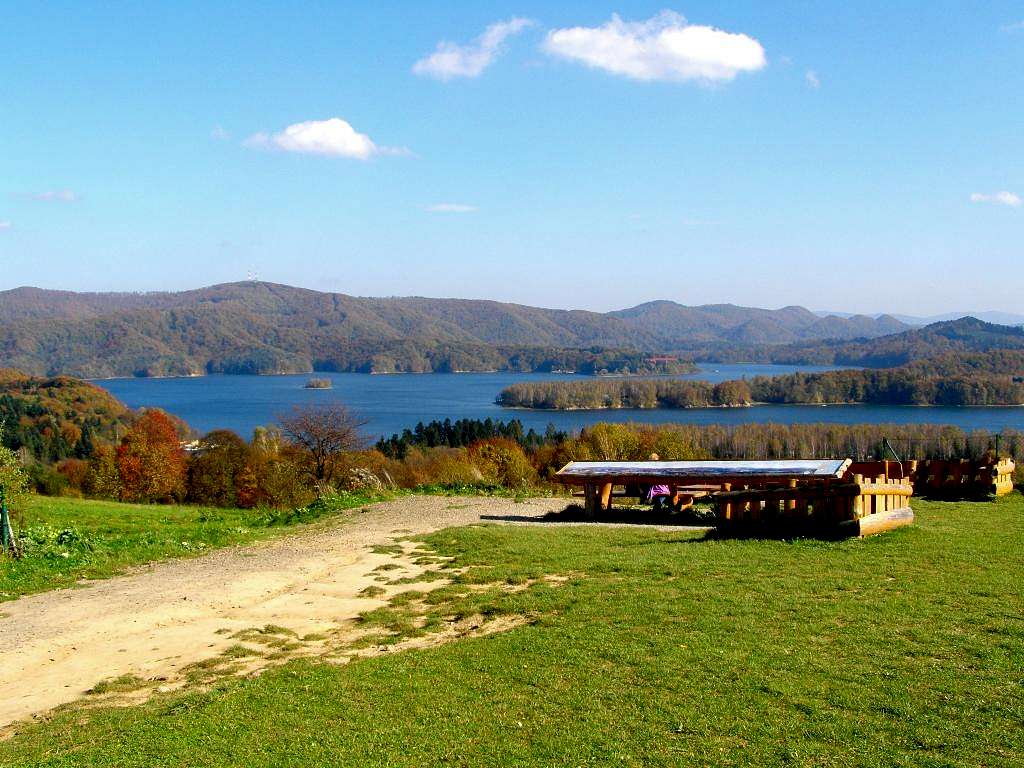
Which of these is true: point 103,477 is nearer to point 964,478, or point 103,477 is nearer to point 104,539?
point 104,539

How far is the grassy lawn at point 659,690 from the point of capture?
5.76 m

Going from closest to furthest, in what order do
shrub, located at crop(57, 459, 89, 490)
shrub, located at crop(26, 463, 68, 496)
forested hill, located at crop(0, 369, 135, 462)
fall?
1. shrub, located at crop(26, 463, 68, 496)
2. shrub, located at crop(57, 459, 89, 490)
3. forested hill, located at crop(0, 369, 135, 462)

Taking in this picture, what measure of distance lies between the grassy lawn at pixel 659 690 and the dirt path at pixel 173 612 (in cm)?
110

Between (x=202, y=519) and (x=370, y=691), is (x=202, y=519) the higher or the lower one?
the lower one

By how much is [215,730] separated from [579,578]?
18.5ft

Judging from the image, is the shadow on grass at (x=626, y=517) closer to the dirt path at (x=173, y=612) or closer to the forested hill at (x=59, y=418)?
the dirt path at (x=173, y=612)

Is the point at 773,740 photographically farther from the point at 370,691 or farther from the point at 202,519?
the point at 202,519

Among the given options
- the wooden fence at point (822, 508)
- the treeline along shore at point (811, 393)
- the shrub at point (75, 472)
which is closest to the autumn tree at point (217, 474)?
the shrub at point (75, 472)

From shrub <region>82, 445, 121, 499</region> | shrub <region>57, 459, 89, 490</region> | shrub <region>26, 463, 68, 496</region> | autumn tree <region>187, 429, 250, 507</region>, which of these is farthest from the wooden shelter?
shrub <region>57, 459, 89, 490</region>

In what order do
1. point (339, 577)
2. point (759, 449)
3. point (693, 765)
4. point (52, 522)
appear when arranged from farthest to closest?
point (759, 449)
point (52, 522)
point (339, 577)
point (693, 765)

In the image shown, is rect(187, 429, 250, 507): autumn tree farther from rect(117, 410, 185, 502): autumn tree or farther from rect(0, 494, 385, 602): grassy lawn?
rect(0, 494, 385, 602): grassy lawn

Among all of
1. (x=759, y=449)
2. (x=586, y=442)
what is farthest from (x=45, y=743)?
(x=759, y=449)

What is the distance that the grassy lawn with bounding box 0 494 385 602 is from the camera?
44.6ft

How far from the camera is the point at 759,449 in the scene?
357 ft
